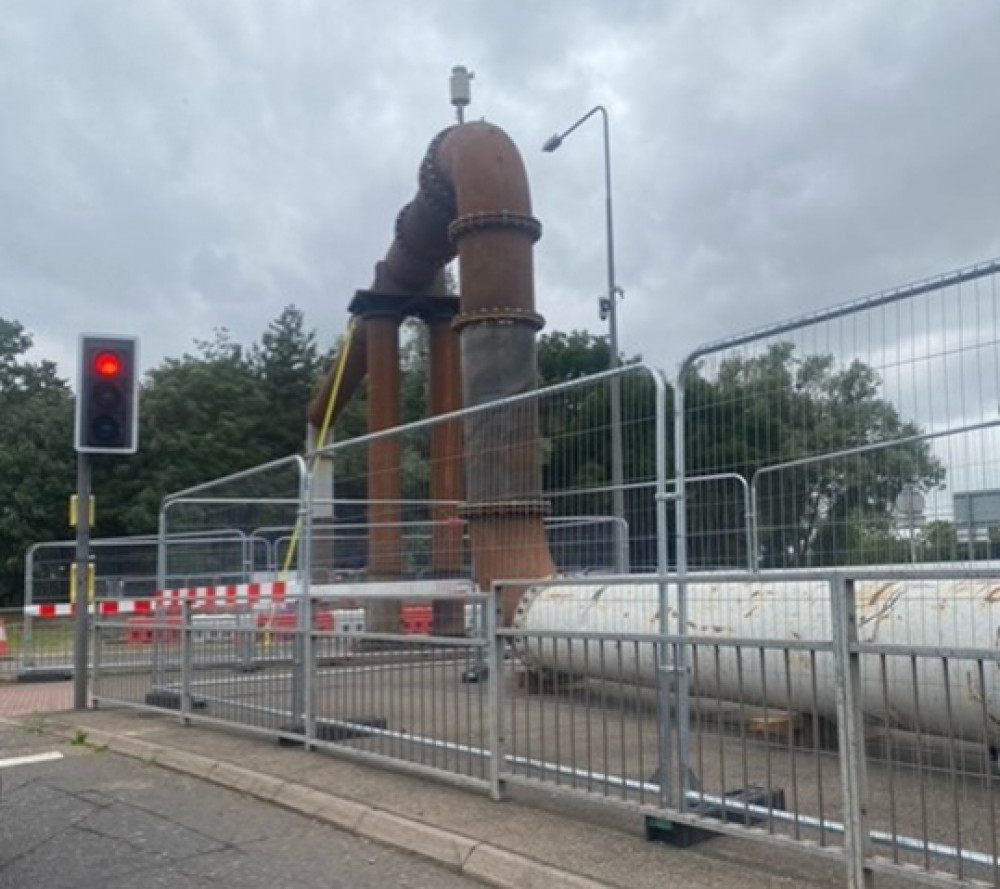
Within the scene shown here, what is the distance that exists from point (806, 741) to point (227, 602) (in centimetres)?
650

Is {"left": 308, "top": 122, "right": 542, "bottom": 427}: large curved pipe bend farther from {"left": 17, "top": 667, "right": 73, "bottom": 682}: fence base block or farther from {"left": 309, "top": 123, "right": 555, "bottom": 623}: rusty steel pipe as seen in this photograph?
{"left": 17, "top": 667, "right": 73, "bottom": 682}: fence base block

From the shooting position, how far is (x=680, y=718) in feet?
19.2

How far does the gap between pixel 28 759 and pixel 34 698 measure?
16.6 ft

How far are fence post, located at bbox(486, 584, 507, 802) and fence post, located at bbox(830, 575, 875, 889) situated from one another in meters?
2.36

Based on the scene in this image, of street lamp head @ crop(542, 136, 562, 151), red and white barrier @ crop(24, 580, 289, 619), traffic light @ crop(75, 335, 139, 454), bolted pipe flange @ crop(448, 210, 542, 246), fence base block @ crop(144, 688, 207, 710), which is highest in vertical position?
street lamp head @ crop(542, 136, 562, 151)

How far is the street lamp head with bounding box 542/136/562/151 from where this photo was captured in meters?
22.8

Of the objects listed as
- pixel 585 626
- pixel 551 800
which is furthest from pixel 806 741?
pixel 585 626

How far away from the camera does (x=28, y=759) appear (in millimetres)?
9375

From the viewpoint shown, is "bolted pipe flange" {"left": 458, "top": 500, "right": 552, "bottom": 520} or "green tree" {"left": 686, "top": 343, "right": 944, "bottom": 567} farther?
"bolted pipe flange" {"left": 458, "top": 500, "right": 552, "bottom": 520}

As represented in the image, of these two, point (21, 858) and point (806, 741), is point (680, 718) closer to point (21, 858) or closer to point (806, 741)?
point (806, 741)

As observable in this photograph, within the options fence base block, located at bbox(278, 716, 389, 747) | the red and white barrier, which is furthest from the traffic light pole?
fence base block, located at bbox(278, 716, 389, 747)

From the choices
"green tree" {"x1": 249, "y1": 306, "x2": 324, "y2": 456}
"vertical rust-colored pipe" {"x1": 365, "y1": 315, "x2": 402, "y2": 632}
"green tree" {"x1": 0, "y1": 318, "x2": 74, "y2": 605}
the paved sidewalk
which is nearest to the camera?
the paved sidewalk

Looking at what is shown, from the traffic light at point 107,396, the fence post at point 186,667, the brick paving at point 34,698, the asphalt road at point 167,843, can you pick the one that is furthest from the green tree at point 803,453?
the brick paving at point 34,698

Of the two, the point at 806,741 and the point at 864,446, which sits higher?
the point at 864,446
